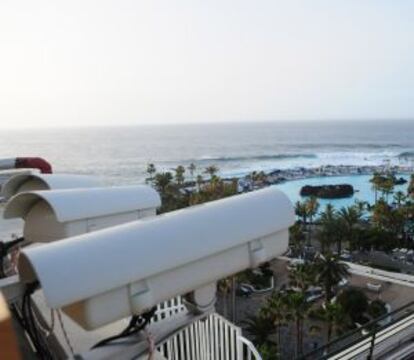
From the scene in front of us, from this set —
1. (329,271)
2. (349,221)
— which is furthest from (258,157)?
(329,271)

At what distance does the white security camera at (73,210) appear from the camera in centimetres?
305

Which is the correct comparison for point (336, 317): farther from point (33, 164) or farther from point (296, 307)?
point (33, 164)

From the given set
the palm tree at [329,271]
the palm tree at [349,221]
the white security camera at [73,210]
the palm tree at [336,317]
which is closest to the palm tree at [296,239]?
the palm tree at [349,221]

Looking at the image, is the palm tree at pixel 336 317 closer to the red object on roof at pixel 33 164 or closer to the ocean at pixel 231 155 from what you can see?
the red object on roof at pixel 33 164

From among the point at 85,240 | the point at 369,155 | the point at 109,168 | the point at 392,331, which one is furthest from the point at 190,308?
the point at 369,155

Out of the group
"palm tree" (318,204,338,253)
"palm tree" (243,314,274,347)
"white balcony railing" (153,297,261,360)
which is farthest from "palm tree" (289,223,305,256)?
"white balcony railing" (153,297,261,360)

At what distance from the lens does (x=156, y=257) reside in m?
2.22

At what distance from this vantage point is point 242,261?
2.65 m

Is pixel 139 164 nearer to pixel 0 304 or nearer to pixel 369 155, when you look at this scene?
pixel 369 155

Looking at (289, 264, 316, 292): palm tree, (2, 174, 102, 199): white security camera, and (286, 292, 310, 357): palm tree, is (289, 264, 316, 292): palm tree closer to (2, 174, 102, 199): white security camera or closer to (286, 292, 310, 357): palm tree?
(286, 292, 310, 357): palm tree

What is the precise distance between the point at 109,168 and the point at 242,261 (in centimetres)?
8971

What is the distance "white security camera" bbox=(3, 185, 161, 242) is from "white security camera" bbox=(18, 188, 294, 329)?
2.45 feet

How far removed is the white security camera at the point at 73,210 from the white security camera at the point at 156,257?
Answer: 29.4 inches

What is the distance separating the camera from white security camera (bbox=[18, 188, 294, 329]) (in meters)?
2.00
